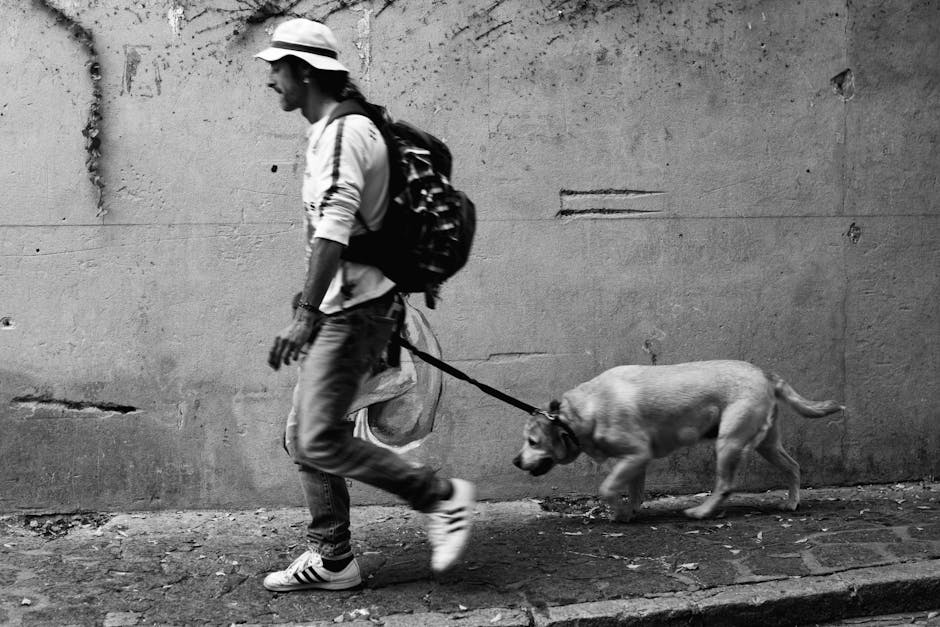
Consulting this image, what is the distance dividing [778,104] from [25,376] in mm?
4135

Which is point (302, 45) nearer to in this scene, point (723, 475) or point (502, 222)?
point (502, 222)

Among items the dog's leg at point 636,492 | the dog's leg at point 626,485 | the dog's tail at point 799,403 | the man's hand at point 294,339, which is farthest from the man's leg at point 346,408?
the dog's tail at point 799,403

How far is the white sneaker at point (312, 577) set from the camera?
4242 millimetres

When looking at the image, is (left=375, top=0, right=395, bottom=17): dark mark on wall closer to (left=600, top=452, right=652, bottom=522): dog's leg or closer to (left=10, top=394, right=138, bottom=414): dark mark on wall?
(left=10, top=394, right=138, bottom=414): dark mark on wall

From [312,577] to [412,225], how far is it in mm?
1476

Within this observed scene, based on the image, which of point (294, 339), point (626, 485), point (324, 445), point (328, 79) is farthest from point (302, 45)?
point (626, 485)

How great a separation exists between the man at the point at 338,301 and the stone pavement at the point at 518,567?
20.8 inches

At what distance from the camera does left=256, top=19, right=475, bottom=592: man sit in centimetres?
366

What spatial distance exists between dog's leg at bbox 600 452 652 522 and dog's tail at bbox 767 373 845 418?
788mm

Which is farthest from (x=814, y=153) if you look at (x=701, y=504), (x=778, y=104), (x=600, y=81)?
(x=701, y=504)

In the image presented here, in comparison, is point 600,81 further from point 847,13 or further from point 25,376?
point 25,376

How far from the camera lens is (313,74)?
3920 mm

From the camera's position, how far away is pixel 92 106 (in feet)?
17.1

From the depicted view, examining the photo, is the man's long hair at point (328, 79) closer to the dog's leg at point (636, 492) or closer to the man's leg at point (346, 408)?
the man's leg at point (346, 408)
